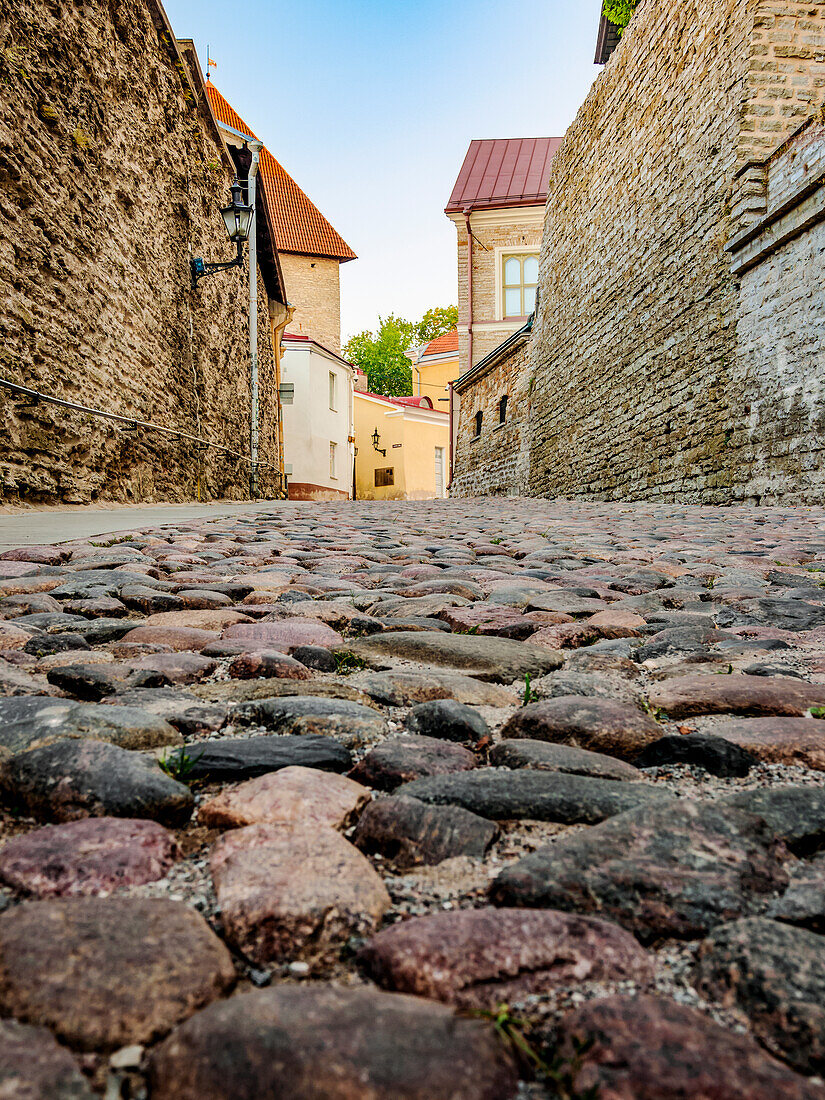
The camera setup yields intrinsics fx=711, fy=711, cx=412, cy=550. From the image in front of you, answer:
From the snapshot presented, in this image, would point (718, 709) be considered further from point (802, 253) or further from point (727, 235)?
point (727, 235)

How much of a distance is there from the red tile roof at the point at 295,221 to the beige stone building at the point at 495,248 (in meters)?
7.12

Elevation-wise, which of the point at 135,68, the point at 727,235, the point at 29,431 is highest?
the point at 135,68

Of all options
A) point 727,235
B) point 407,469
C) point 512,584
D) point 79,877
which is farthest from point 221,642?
point 407,469

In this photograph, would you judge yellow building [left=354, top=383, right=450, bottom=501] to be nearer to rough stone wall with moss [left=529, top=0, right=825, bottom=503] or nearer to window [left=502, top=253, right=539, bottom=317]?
window [left=502, top=253, right=539, bottom=317]

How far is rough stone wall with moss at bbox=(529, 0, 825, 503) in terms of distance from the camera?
22.0 ft

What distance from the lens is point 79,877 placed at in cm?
68

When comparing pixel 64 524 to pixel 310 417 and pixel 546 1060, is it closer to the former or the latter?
pixel 546 1060

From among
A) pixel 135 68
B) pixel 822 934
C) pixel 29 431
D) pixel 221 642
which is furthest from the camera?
pixel 135 68

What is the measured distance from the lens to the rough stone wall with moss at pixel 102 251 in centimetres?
462

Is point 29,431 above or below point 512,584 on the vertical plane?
above

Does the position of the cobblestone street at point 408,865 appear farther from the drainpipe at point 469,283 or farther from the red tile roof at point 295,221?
the red tile roof at point 295,221

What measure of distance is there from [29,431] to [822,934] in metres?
5.04

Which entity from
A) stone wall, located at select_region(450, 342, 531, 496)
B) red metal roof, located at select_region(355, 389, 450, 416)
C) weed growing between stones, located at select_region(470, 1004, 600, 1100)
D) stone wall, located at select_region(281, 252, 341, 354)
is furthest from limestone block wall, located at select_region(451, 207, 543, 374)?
weed growing between stones, located at select_region(470, 1004, 600, 1100)

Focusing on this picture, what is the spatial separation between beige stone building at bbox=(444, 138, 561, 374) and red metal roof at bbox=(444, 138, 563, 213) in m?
0.03
